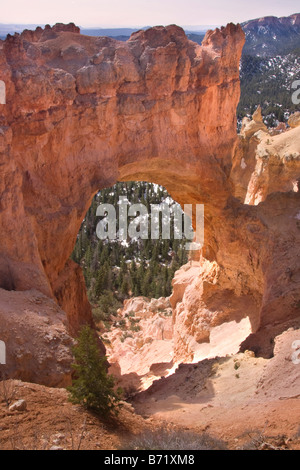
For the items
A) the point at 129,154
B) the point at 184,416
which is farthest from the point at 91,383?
the point at 129,154

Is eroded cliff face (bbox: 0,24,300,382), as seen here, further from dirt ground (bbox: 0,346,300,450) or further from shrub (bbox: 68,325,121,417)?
shrub (bbox: 68,325,121,417)

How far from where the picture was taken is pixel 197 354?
17297mm

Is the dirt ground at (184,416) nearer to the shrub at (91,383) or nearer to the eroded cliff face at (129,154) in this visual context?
the shrub at (91,383)

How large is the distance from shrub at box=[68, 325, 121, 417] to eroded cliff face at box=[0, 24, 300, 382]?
11.1 ft

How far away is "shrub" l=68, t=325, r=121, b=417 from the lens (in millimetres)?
7785

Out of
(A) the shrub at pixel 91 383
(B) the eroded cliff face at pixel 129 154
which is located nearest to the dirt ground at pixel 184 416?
(A) the shrub at pixel 91 383

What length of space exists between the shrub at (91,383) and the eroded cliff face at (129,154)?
3.39 meters

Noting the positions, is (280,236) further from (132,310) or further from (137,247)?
(137,247)

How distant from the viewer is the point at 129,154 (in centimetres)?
1537

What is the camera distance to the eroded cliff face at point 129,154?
39.8 feet
